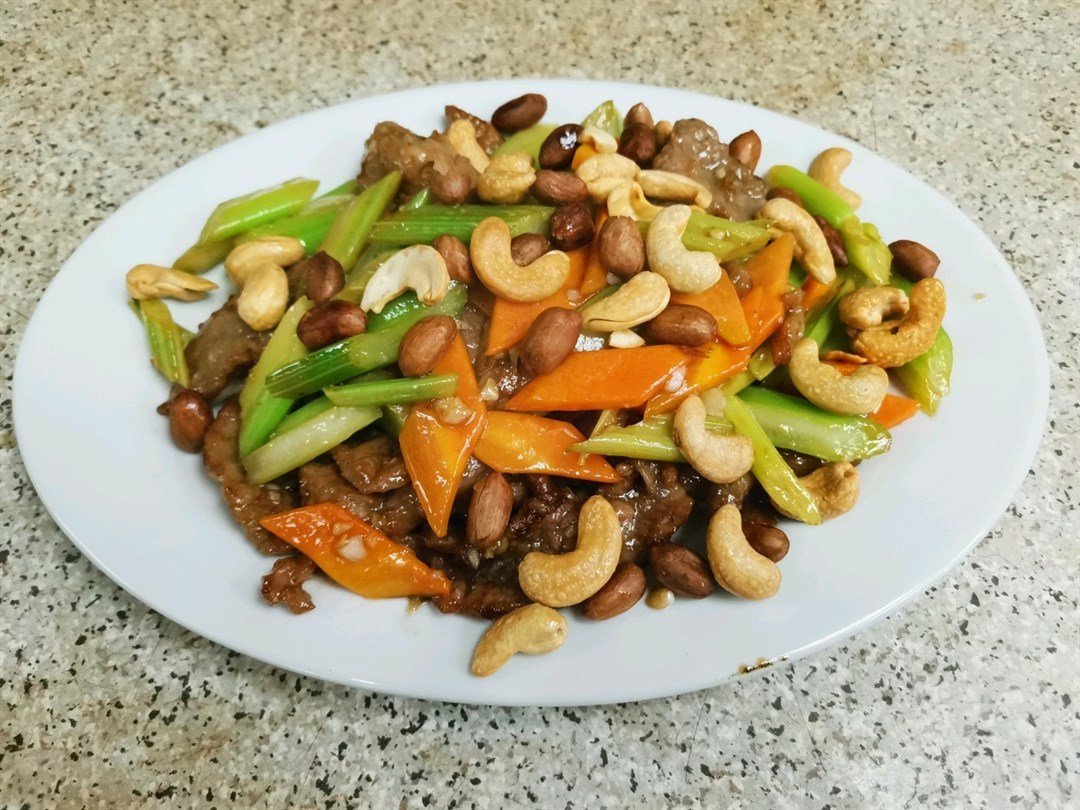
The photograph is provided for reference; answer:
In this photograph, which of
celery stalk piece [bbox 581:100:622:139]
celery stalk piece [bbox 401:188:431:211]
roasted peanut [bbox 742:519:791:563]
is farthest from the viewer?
celery stalk piece [bbox 581:100:622:139]

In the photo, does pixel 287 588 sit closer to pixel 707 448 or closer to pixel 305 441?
pixel 305 441

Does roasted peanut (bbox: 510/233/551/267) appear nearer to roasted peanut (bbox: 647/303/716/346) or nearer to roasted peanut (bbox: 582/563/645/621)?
roasted peanut (bbox: 647/303/716/346)

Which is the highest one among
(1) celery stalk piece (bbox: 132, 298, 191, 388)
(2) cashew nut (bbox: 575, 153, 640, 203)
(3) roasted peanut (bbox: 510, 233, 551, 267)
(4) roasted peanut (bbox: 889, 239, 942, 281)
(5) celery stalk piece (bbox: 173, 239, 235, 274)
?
(2) cashew nut (bbox: 575, 153, 640, 203)

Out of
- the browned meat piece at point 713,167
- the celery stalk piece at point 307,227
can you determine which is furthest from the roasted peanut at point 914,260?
the celery stalk piece at point 307,227

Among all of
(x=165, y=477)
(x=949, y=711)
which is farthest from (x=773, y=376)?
(x=165, y=477)

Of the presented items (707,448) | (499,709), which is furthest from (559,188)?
(499,709)

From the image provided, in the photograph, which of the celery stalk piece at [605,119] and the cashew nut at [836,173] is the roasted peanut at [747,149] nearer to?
the cashew nut at [836,173]

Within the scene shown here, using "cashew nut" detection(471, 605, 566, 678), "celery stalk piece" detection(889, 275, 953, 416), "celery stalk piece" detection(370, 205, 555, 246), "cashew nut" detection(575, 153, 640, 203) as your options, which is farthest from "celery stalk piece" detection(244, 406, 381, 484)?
"celery stalk piece" detection(889, 275, 953, 416)
